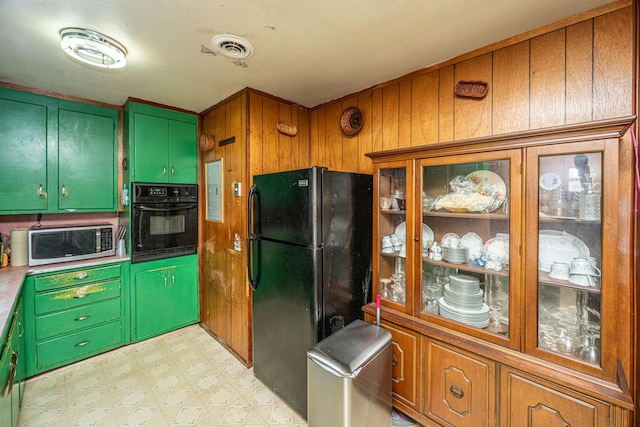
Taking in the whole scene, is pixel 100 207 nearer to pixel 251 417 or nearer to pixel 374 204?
pixel 251 417

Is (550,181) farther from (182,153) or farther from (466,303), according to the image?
(182,153)

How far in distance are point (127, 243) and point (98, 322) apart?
0.77 m

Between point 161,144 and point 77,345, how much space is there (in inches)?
80.8

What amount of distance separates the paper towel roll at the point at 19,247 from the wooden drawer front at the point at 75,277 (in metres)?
0.30

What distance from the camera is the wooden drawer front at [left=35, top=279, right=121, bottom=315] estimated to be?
2.32 m

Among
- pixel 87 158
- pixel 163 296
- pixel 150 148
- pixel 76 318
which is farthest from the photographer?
pixel 163 296

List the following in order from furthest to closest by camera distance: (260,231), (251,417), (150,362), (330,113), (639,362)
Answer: (330,113) → (150,362) → (260,231) → (251,417) → (639,362)

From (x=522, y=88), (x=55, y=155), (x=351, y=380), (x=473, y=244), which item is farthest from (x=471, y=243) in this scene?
(x=55, y=155)

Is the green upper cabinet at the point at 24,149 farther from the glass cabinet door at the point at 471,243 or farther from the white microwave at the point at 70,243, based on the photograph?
the glass cabinet door at the point at 471,243

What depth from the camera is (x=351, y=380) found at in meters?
Result: 1.40

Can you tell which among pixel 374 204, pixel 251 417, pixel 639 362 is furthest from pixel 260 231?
pixel 639 362

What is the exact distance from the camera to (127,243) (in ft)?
9.28

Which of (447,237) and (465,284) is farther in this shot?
(447,237)

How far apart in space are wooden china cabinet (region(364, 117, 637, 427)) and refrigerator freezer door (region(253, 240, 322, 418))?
61cm
